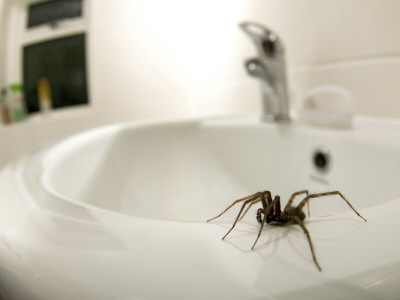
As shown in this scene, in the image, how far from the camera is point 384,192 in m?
0.40

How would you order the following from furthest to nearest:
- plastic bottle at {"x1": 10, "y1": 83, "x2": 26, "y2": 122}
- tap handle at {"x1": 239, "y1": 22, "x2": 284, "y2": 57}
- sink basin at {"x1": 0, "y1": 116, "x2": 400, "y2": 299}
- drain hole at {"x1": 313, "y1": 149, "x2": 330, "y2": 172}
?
1. plastic bottle at {"x1": 10, "y1": 83, "x2": 26, "y2": 122}
2. tap handle at {"x1": 239, "y1": 22, "x2": 284, "y2": 57}
3. drain hole at {"x1": 313, "y1": 149, "x2": 330, "y2": 172}
4. sink basin at {"x1": 0, "y1": 116, "x2": 400, "y2": 299}

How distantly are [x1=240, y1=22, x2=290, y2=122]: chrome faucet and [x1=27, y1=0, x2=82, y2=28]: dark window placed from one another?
3.74 feet

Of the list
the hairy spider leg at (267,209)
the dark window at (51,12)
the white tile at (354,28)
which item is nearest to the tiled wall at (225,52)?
the white tile at (354,28)

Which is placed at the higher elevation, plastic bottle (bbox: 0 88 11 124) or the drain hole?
plastic bottle (bbox: 0 88 11 124)

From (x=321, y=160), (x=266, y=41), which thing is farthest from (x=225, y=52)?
(x=321, y=160)

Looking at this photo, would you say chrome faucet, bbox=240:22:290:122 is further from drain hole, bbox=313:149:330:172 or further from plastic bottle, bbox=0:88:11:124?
plastic bottle, bbox=0:88:11:124

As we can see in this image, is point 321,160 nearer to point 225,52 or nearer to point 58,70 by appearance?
point 225,52

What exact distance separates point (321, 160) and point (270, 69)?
0.92 feet

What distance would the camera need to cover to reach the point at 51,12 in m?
1.59

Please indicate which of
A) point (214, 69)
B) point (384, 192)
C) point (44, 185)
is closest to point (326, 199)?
point (384, 192)

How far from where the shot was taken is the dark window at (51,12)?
157 centimetres

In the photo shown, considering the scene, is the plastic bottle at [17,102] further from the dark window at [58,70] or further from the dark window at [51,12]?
the dark window at [51,12]

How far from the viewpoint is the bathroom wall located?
0.72 m

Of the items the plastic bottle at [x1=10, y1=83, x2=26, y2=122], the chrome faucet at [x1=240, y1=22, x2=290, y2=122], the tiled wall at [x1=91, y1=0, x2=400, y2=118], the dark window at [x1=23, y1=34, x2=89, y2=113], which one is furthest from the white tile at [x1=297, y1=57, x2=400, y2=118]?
the plastic bottle at [x1=10, y1=83, x2=26, y2=122]
